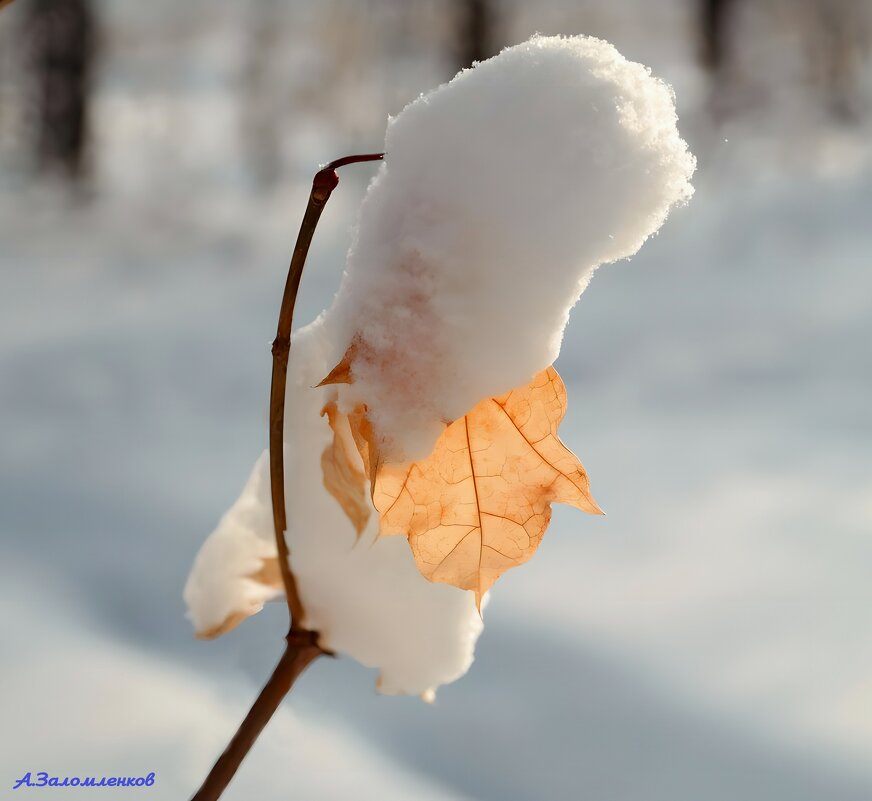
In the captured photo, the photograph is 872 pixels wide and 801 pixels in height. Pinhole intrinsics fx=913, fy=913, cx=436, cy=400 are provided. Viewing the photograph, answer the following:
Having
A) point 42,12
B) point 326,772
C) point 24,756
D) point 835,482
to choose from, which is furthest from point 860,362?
point 42,12

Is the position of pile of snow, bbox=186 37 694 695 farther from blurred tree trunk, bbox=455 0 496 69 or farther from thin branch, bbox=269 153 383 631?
blurred tree trunk, bbox=455 0 496 69

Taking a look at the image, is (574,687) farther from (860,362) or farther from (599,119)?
(860,362)

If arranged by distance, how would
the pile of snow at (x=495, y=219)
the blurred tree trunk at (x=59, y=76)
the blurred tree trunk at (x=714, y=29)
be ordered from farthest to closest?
the blurred tree trunk at (x=714, y=29) < the blurred tree trunk at (x=59, y=76) < the pile of snow at (x=495, y=219)

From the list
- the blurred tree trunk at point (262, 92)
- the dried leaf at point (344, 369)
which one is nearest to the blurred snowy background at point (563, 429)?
the blurred tree trunk at point (262, 92)

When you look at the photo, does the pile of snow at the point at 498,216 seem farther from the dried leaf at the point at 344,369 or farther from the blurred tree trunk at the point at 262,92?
the blurred tree trunk at the point at 262,92

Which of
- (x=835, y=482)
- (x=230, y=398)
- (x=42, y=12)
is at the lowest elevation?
(x=230, y=398)

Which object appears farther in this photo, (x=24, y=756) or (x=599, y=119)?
(x=24, y=756)
